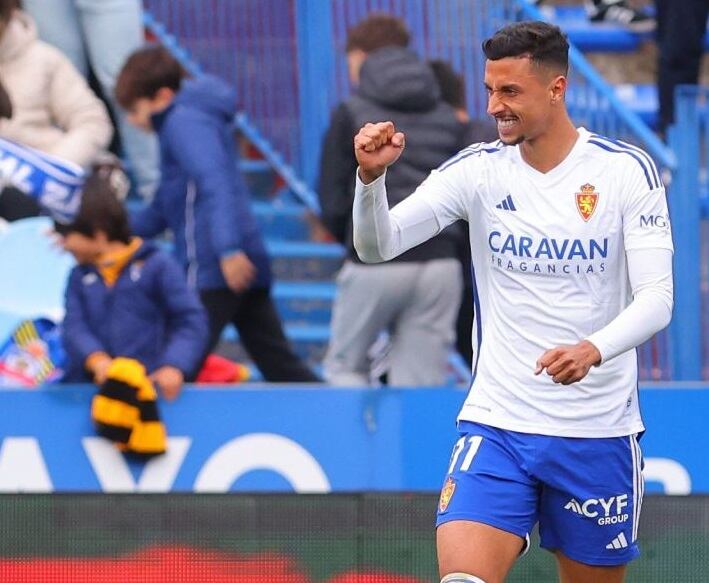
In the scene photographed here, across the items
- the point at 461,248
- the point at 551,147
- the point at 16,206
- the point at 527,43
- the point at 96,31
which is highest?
the point at 527,43

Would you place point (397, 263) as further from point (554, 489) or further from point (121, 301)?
point (554, 489)

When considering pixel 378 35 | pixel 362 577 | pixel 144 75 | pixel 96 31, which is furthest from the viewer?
pixel 96 31

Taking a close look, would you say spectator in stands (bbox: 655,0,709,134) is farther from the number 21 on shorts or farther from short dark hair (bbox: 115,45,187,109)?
the number 21 on shorts

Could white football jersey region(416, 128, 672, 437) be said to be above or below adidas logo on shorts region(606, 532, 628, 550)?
above

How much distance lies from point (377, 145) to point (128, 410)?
272 cm

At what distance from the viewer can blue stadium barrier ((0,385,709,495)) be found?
24.0ft

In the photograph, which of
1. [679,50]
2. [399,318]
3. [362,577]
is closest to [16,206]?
[399,318]

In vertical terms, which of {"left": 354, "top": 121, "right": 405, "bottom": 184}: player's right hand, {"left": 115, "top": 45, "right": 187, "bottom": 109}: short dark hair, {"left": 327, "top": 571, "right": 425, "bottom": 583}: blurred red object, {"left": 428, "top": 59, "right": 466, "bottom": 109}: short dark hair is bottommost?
{"left": 327, "top": 571, "right": 425, "bottom": 583}: blurred red object

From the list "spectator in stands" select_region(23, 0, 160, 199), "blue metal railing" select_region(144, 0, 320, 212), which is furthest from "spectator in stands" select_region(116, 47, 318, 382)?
"blue metal railing" select_region(144, 0, 320, 212)

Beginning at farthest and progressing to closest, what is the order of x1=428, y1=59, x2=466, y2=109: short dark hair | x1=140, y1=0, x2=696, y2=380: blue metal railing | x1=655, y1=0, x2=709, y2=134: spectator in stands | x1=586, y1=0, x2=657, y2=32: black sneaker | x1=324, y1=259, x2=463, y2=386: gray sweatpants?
x1=586, y1=0, x2=657, y2=32: black sneaker, x1=655, y1=0, x2=709, y2=134: spectator in stands, x1=140, y1=0, x2=696, y2=380: blue metal railing, x1=428, y1=59, x2=466, y2=109: short dark hair, x1=324, y1=259, x2=463, y2=386: gray sweatpants

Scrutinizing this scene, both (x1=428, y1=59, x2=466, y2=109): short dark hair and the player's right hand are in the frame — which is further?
(x1=428, y1=59, x2=466, y2=109): short dark hair

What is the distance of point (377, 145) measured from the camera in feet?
15.6

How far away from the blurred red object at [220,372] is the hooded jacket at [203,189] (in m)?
0.38

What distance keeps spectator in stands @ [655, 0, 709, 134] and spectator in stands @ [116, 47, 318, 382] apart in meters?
2.90
